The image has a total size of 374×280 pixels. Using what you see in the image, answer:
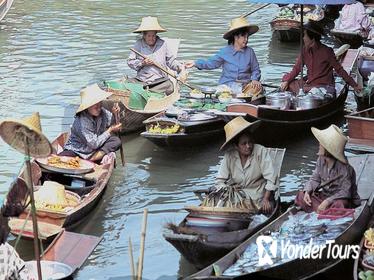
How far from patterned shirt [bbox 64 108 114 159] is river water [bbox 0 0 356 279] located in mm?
472

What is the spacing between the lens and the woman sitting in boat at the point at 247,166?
6.28 meters

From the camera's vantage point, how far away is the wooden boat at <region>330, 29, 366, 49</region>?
12.5m

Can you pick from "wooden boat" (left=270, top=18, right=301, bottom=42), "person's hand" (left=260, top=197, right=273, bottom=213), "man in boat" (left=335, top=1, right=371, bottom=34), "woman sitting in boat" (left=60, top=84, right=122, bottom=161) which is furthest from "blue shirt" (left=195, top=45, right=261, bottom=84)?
"wooden boat" (left=270, top=18, right=301, bottom=42)

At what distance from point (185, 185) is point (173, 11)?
9939 millimetres

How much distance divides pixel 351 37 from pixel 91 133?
6378mm

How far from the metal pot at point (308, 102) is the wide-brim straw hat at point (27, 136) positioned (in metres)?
4.53

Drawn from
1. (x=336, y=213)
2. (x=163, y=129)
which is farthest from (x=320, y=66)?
(x=336, y=213)

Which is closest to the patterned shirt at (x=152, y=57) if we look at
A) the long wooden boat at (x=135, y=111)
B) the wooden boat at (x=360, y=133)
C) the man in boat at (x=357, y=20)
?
the long wooden boat at (x=135, y=111)

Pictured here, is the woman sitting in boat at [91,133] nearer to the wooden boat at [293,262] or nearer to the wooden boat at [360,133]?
the wooden boat at [360,133]

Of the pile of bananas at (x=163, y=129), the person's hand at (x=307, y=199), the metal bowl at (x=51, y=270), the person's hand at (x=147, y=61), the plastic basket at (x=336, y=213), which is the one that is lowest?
the metal bowl at (x=51, y=270)

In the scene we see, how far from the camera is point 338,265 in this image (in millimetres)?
5348

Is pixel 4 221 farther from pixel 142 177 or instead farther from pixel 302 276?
pixel 142 177

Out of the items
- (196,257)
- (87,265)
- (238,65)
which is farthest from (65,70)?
(196,257)

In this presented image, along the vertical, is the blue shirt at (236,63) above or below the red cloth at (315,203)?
above
